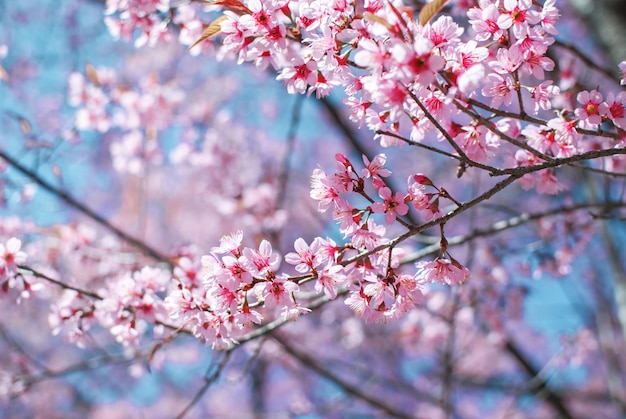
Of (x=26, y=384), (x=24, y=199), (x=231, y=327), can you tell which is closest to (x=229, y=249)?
(x=231, y=327)

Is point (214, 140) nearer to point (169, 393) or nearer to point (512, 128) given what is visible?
point (512, 128)

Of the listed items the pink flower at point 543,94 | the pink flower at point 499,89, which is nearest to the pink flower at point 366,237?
the pink flower at point 499,89

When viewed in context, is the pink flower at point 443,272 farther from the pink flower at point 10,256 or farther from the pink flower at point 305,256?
the pink flower at point 10,256

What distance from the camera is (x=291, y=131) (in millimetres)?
3695

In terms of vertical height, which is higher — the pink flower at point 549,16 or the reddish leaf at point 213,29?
the pink flower at point 549,16

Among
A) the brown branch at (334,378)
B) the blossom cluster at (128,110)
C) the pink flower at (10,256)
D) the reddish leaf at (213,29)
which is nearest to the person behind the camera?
the reddish leaf at (213,29)

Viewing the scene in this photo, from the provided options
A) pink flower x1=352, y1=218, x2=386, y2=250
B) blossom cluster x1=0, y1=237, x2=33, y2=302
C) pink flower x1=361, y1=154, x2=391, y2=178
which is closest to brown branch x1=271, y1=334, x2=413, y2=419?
blossom cluster x1=0, y1=237, x2=33, y2=302

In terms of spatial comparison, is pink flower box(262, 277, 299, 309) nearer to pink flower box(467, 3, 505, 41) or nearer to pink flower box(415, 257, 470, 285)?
pink flower box(415, 257, 470, 285)

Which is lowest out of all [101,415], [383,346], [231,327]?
[101,415]

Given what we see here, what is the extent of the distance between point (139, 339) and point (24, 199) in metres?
1.73

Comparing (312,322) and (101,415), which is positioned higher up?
(312,322)

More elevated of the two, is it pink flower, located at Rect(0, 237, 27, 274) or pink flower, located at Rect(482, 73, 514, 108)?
pink flower, located at Rect(482, 73, 514, 108)

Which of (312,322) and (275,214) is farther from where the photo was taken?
(312,322)

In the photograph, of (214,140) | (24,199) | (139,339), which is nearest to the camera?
(139,339)
